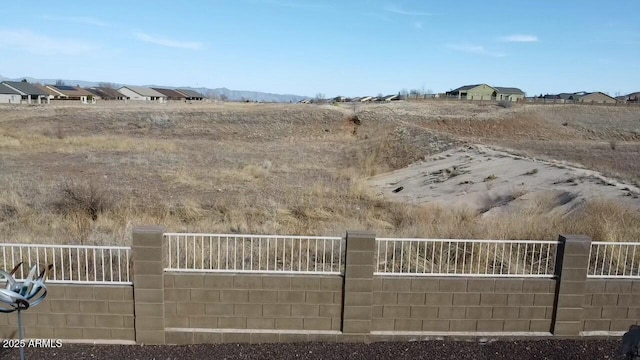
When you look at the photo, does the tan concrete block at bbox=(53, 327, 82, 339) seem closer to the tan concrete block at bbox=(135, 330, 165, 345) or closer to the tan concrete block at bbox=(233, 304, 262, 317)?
the tan concrete block at bbox=(135, 330, 165, 345)

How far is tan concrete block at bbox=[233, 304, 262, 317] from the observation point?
5977 mm

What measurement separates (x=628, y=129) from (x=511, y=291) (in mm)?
53001

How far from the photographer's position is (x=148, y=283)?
5805mm

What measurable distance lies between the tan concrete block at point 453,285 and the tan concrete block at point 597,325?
1.61 m

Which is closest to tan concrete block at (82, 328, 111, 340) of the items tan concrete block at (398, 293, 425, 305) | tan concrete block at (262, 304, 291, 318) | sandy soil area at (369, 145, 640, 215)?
tan concrete block at (262, 304, 291, 318)

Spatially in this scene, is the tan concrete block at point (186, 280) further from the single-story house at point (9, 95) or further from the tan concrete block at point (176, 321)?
the single-story house at point (9, 95)

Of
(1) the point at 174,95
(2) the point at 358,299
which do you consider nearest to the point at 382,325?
(2) the point at 358,299

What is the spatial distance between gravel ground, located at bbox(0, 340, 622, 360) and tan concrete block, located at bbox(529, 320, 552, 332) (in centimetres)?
17

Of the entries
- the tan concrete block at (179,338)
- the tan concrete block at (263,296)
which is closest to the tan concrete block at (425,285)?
the tan concrete block at (263,296)

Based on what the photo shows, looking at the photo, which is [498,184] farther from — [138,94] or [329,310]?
[138,94]

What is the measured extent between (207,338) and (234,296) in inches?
22.5

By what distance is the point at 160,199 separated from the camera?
16.0m

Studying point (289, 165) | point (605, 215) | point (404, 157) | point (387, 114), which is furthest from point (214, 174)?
point (387, 114)

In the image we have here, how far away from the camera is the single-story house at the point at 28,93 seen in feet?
267
